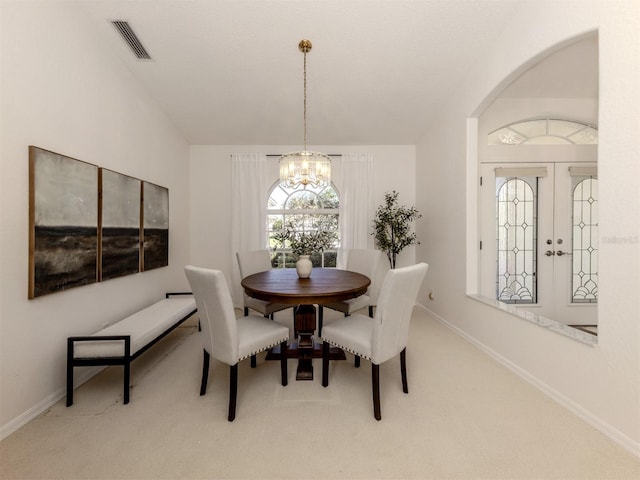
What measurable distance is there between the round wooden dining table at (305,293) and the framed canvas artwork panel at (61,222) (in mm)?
1231

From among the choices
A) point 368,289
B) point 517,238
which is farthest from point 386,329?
point 517,238

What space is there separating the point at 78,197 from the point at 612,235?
3.58m

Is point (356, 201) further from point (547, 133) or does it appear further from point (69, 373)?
point (69, 373)

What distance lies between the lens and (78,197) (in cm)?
198

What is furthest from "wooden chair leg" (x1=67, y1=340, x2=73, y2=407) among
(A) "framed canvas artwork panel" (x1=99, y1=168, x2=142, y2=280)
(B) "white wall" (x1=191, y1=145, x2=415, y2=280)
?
(B) "white wall" (x1=191, y1=145, x2=415, y2=280)

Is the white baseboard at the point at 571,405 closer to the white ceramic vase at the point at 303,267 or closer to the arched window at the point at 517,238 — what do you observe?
the arched window at the point at 517,238

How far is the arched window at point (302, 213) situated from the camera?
4609 millimetres

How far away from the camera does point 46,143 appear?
5.78 ft

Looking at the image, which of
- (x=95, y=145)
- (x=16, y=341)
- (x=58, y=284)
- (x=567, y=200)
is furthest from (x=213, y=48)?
(x=567, y=200)

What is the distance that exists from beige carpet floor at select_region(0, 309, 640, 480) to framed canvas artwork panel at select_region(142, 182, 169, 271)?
129cm

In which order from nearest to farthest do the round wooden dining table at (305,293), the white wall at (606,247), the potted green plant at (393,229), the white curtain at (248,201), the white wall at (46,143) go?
the white wall at (606,247), the white wall at (46,143), the round wooden dining table at (305,293), the potted green plant at (393,229), the white curtain at (248,201)

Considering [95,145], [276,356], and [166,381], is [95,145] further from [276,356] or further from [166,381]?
[276,356]

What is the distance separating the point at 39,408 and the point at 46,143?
176 centimetres

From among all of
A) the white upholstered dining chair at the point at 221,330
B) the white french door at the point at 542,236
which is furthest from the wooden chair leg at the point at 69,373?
the white french door at the point at 542,236
